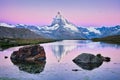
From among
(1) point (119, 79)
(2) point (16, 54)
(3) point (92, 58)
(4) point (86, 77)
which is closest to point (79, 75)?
(4) point (86, 77)

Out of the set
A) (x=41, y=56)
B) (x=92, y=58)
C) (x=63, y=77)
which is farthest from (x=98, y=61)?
(x=63, y=77)

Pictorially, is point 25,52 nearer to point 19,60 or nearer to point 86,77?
point 19,60

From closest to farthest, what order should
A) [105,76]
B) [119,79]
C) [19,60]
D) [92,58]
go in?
[119,79] → [105,76] → [92,58] → [19,60]

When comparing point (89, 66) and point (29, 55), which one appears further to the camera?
point (29, 55)

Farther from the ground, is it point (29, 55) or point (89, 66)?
point (29, 55)

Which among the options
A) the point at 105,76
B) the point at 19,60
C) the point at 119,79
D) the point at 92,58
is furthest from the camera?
the point at 19,60

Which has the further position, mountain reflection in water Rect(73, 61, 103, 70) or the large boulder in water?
the large boulder in water

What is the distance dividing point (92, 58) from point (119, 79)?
2356cm

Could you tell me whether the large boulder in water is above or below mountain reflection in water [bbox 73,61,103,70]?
above

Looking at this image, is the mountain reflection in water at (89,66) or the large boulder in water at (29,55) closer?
the mountain reflection in water at (89,66)

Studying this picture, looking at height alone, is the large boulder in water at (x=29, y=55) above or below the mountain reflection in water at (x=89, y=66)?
above

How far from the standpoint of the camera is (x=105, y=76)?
47.5 meters

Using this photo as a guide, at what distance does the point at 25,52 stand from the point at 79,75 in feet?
99.4

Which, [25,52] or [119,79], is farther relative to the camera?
[25,52]
